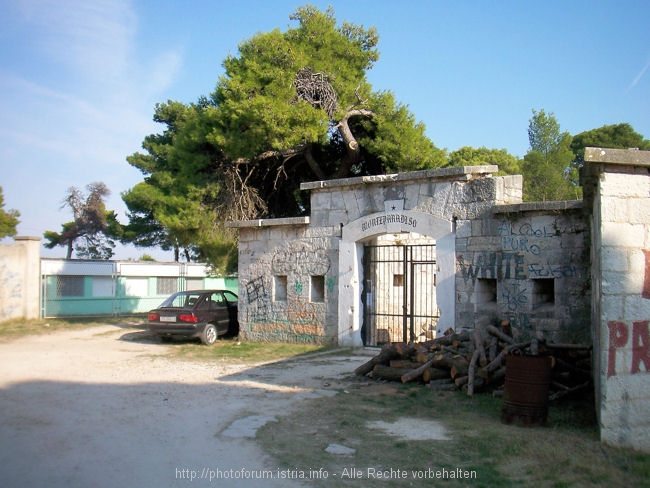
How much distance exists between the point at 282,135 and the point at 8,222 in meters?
26.8

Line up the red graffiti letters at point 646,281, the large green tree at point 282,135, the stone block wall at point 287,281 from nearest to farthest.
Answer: the red graffiti letters at point 646,281 → the stone block wall at point 287,281 → the large green tree at point 282,135

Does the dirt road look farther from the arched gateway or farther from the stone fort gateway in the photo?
the stone fort gateway

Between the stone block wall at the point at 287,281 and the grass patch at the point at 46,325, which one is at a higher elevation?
the stone block wall at the point at 287,281

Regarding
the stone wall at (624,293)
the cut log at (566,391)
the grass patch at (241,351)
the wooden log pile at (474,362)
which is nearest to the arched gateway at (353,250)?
the grass patch at (241,351)

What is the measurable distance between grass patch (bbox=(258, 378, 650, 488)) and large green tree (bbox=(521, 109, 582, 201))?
1834 cm

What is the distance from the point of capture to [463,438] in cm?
632

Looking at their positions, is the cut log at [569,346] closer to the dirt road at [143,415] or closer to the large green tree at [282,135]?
the dirt road at [143,415]

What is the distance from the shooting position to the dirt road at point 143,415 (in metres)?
5.13

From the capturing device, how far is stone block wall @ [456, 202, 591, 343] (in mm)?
10391

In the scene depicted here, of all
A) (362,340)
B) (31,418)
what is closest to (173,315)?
(362,340)

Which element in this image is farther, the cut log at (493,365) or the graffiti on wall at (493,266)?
the graffiti on wall at (493,266)

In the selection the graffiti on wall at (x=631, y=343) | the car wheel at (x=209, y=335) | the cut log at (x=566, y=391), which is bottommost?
the car wheel at (x=209, y=335)

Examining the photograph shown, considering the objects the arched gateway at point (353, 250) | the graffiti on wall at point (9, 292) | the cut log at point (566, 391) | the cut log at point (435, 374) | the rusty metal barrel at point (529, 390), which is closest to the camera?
the rusty metal barrel at point (529, 390)

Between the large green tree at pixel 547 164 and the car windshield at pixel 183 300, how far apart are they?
15642 millimetres
